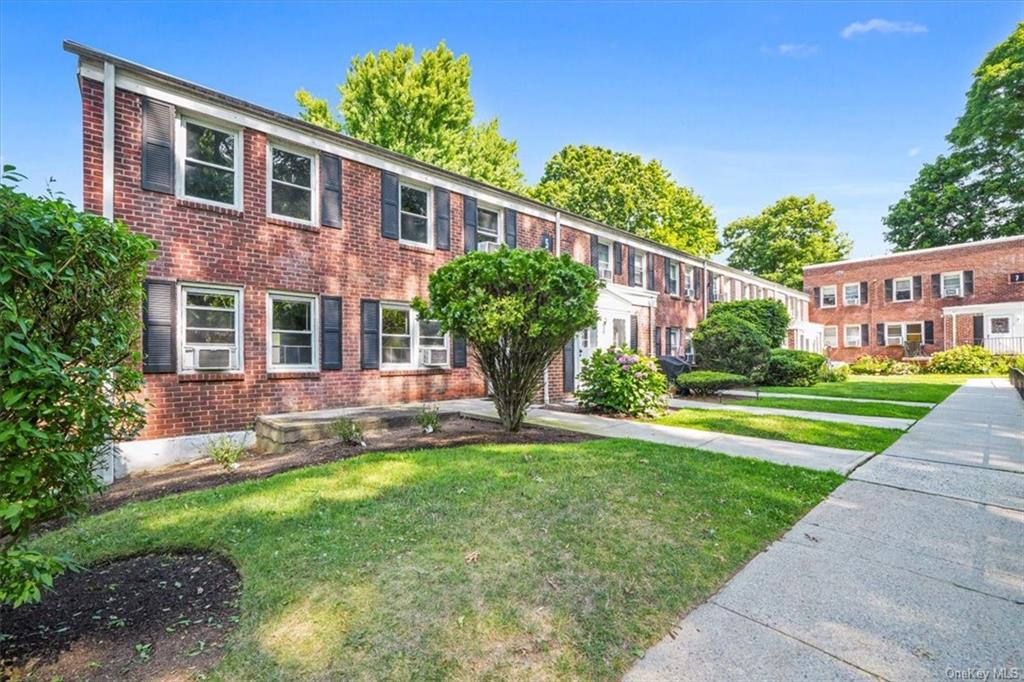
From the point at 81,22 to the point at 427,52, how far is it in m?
16.9

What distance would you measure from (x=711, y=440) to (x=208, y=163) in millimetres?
9284

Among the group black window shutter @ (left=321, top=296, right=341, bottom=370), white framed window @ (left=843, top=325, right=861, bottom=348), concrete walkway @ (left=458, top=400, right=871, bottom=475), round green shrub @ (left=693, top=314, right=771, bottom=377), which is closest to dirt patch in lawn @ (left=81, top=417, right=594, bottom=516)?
concrete walkway @ (left=458, top=400, right=871, bottom=475)

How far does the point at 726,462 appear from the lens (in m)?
5.25

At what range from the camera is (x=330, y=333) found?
8.71 m

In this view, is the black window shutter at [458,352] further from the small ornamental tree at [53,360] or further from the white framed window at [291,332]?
the small ornamental tree at [53,360]

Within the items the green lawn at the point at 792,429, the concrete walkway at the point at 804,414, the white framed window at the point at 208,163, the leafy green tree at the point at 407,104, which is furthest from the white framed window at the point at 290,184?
the leafy green tree at the point at 407,104

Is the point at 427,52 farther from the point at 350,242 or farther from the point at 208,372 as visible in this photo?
the point at 208,372

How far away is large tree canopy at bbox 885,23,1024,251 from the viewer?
22.9 m

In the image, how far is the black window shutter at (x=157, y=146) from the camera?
677cm

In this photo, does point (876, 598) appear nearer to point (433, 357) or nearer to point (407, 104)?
point (433, 357)

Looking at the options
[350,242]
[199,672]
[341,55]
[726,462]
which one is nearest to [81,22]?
[350,242]

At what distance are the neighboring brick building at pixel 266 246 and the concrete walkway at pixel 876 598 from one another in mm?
7647

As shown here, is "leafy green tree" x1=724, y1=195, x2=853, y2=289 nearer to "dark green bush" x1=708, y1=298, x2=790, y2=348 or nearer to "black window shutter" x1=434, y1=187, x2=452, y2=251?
"dark green bush" x1=708, y1=298, x2=790, y2=348

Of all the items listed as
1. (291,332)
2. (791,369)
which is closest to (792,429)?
(291,332)
